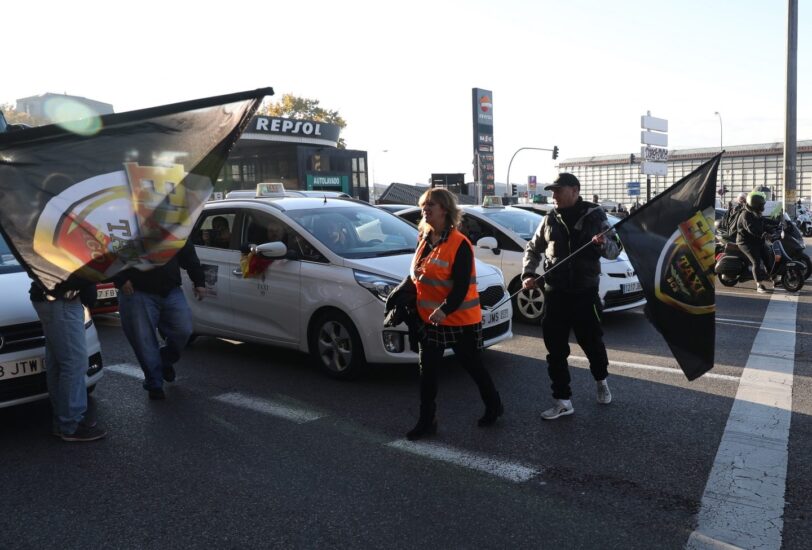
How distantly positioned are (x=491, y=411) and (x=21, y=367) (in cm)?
314

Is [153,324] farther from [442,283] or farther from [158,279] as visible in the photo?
[442,283]

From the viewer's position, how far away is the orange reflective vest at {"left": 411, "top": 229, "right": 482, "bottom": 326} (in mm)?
4469

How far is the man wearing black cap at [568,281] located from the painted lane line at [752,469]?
1.08m

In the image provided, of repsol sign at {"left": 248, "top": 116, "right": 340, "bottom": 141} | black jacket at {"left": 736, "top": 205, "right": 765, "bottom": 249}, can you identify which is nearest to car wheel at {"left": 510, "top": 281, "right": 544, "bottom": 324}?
black jacket at {"left": 736, "top": 205, "right": 765, "bottom": 249}

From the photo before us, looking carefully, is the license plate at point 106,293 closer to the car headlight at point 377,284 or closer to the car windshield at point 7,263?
the car windshield at point 7,263

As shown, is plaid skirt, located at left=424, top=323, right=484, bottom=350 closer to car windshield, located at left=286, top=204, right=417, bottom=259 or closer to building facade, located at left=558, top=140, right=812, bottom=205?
car windshield, located at left=286, top=204, right=417, bottom=259

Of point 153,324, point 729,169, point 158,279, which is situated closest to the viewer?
point 158,279

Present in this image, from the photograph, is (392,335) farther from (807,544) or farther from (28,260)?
(807,544)

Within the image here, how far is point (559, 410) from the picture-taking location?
495 centimetres

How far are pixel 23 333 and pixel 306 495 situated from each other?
236 cm

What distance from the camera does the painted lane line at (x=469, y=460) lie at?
13.1ft

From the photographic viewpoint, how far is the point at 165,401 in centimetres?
568

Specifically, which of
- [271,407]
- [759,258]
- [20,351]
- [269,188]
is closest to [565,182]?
[271,407]

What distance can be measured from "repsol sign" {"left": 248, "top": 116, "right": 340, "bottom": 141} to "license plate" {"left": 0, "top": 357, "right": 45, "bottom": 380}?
45.4m
